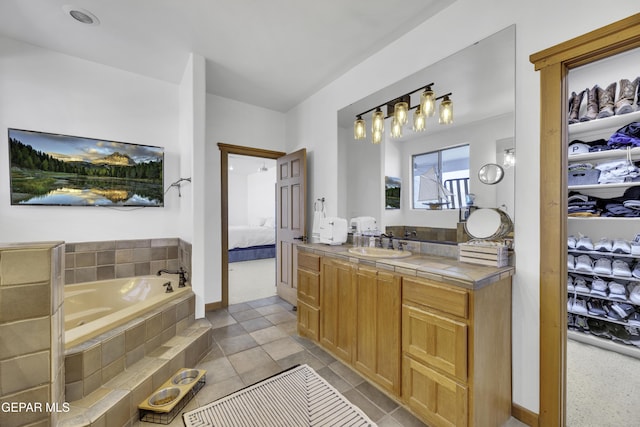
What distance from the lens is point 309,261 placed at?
8.49 ft

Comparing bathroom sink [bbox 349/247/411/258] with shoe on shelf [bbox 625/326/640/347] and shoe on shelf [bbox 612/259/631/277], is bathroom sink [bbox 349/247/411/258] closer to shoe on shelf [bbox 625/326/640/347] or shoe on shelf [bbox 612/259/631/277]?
shoe on shelf [bbox 612/259/631/277]

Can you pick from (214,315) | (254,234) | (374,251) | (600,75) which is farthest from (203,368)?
(254,234)

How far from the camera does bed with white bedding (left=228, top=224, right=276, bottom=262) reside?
654 centimetres

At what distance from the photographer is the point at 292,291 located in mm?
3701

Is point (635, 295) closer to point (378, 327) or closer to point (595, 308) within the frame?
point (595, 308)

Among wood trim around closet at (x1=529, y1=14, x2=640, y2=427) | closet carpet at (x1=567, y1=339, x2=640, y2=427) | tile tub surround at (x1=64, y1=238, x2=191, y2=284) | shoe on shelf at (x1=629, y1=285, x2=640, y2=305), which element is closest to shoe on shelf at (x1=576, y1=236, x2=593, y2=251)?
shoe on shelf at (x1=629, y1=285, x2=640, y2=305)

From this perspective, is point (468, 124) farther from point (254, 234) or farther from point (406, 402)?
point (254, 234)

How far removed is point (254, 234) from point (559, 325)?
20.1 ft

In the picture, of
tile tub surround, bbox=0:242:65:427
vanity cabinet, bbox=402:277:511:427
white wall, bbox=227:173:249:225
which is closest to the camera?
tile tub surround, bbox=0:242:65:427

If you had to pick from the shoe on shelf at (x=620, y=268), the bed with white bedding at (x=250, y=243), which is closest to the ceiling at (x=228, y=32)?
the shoe on shelf at (x=620, y=268)

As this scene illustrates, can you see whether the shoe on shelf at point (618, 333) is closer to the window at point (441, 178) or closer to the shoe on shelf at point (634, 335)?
the shoe on shelf at point (634, 335)

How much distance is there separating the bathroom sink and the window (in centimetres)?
45

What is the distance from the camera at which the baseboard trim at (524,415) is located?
5.16 ft

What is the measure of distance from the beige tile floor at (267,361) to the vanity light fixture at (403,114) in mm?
2135
